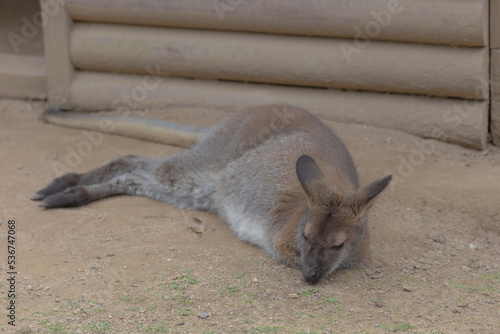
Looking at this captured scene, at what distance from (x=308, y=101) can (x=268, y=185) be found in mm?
1866

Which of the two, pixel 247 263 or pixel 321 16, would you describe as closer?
pixel 247 263

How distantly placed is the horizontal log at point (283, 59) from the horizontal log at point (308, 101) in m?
0.10

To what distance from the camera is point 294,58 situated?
6215mm

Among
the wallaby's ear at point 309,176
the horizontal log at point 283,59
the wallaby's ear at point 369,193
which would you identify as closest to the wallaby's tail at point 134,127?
the horizontal log at point 283,59

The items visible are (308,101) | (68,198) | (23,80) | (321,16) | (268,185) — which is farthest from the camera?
(23,80)

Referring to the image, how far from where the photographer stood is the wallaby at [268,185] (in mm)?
3877

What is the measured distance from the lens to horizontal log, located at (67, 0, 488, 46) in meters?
5.66

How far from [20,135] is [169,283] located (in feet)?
11.6

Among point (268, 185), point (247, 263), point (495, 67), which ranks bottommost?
point (247, 263)

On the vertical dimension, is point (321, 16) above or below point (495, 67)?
above

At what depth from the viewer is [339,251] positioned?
388 cm

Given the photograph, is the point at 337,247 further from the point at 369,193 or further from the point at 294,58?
the point at 294,58

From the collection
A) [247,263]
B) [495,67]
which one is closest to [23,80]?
[247,263]

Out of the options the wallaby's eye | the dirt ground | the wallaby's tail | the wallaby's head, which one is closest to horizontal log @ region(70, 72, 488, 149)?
the dirt ground
